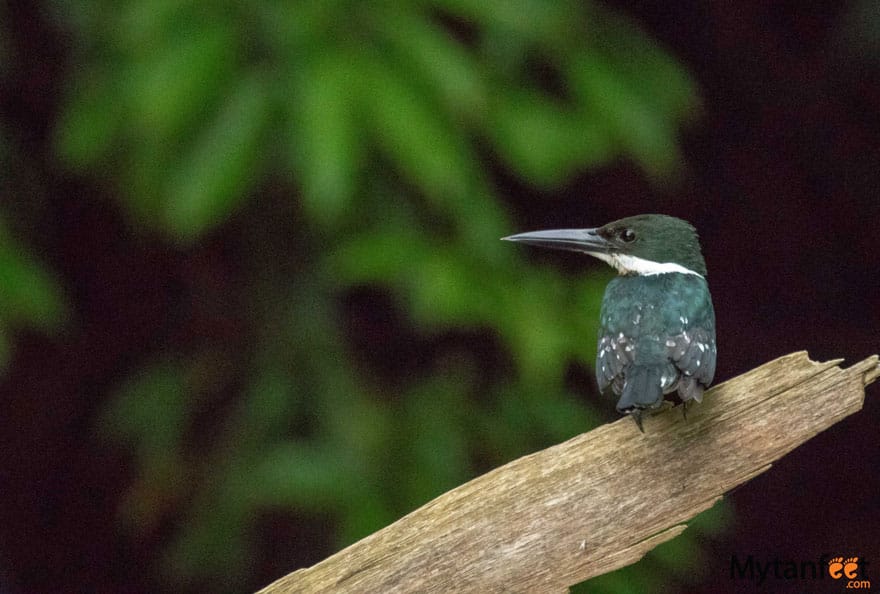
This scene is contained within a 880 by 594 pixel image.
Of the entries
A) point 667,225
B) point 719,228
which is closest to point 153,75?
point 667,225

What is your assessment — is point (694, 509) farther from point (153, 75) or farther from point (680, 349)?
point (153, 75)

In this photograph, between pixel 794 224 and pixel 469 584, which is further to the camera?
pixel 794 224

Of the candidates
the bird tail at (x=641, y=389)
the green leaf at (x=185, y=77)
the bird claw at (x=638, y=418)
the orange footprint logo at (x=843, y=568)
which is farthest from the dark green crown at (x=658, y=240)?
the orange footprint logo at (x=843, y=568)

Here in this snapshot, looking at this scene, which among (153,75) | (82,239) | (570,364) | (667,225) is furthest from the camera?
(82,239)

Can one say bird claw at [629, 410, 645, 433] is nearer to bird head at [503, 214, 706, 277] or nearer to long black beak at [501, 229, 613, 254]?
bird head at [503, 214, 706, 277]

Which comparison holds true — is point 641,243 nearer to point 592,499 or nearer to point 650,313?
point 650,313

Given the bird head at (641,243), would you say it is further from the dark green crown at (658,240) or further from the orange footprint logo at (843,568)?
the orange footprint logo at (843,568)

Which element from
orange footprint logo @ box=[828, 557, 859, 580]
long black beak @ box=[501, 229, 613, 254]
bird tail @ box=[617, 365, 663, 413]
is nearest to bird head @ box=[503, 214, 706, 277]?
long black beak @ box=[501, 229, 613, 254]

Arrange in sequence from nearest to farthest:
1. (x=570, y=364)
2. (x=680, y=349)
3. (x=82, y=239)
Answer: (x=680, y=349) → (x=570, y=364) → (x=82, y=239)
